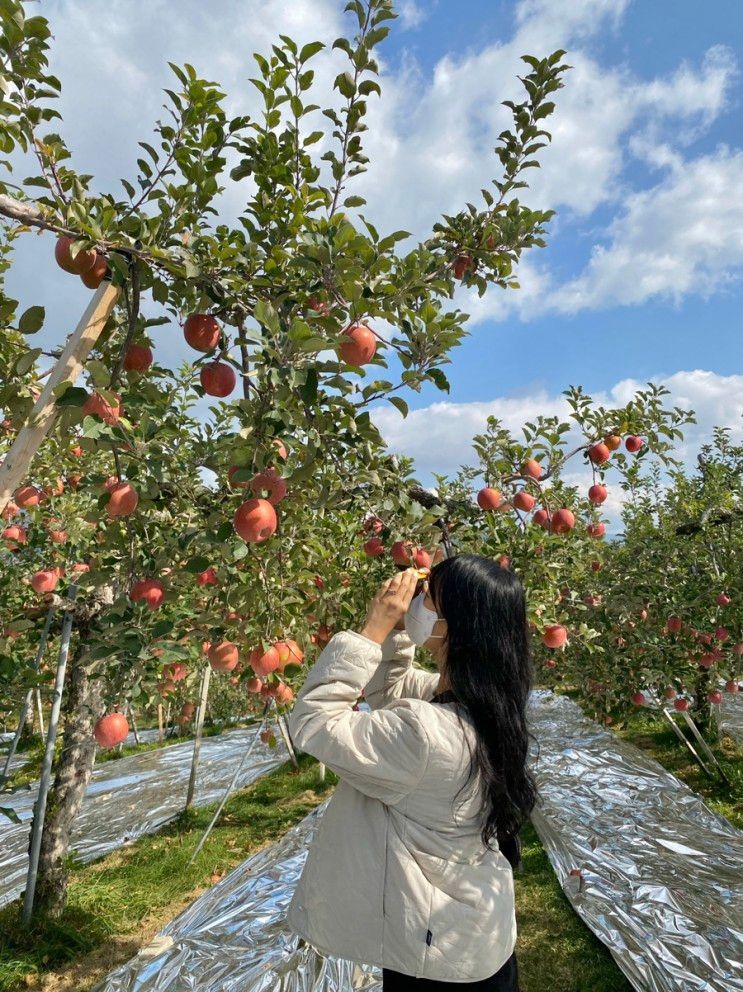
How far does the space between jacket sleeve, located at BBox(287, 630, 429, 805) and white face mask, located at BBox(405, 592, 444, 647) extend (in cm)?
29

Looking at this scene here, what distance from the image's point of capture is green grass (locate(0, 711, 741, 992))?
3.75 m

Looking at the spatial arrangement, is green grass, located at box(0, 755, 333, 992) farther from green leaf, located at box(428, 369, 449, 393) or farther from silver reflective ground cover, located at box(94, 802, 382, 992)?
green leaf, located at box(428, 369, 449, 393)

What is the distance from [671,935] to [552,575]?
223 cm

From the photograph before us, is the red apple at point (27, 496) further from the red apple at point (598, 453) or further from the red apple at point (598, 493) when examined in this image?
the red apple at point (598, 493)

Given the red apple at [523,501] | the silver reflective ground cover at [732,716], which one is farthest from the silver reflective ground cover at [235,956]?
the silver reflective ground cover at [732,716]

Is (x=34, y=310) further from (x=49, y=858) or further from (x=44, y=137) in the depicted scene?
(x=49, y=858)

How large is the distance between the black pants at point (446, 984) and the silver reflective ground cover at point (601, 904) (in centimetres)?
235

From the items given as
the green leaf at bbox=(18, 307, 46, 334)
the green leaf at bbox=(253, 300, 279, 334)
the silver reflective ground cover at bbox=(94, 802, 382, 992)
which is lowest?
the silver reflective ground cover at bbox=(94, 802, 382, 992)

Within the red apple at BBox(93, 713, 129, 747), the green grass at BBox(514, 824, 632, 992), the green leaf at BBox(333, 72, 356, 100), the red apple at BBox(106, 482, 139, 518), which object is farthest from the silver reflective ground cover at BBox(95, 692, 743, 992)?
the green leaf at BBox(333, 72, 356, 100)

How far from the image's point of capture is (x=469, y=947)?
4.82 feet

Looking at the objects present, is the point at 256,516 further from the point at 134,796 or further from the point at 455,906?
the point at 134,796

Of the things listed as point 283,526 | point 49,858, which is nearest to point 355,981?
point 49,858

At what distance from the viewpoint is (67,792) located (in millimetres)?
4648

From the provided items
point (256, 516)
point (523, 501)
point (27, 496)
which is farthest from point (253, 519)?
point (523, 501)
